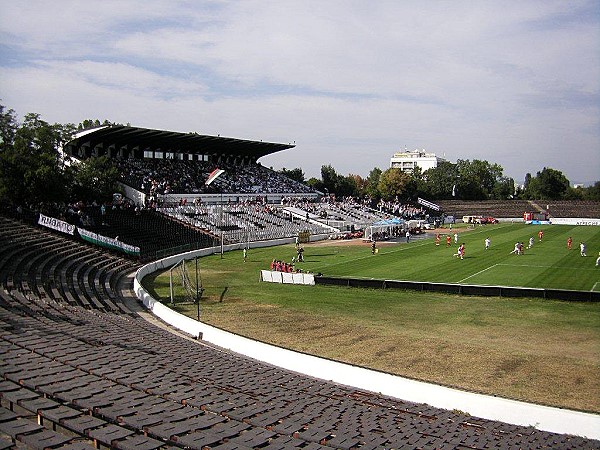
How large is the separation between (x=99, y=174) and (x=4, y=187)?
1826cm

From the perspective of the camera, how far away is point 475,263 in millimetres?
45219

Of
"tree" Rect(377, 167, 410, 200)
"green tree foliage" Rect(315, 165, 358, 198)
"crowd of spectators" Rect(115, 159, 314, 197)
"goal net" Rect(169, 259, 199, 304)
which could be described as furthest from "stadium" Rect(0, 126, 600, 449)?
"green tree foliage" Rect(315, 165, 358, 198)

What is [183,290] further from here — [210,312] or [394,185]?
[394,185]

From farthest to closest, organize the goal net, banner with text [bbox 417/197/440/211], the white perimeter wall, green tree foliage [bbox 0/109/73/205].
Result: banner with text [bbox 417/197/440/211]
green tree foliage [bbox 0/109/73/205]
the goal net
the white perimeter wall

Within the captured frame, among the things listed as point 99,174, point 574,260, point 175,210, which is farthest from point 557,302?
point 99,174

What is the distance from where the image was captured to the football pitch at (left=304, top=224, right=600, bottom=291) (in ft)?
123

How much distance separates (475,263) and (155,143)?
172 ft

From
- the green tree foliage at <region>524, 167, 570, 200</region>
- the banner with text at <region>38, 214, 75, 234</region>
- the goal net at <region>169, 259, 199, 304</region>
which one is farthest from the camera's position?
the green tree foliage at <region>524, 167, 570, 200</region>

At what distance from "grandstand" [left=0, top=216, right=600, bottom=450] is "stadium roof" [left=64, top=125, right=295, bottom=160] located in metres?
51.6

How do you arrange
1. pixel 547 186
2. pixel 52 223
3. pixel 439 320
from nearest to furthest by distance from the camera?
pixel 439 320 → pixel 52 223 → pixel 547 186

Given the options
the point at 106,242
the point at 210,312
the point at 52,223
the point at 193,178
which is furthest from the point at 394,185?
the point at 210,312

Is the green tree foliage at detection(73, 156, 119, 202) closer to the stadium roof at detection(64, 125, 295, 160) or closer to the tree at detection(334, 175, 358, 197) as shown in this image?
the stadium roof at detection(64, 125, 295, 160)

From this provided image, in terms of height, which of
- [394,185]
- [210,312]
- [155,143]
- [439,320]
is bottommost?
[439,320]

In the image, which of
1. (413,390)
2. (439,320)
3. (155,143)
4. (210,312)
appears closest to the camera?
(413,390)
